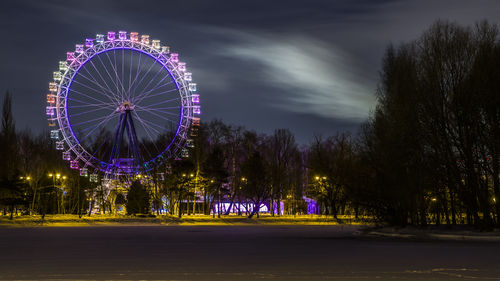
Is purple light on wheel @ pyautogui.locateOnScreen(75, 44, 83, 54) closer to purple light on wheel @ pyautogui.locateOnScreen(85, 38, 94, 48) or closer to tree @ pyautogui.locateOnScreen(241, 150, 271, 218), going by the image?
purple light on wheel @ pyautogui.locateOnScreen(85, 38, 94, 48)

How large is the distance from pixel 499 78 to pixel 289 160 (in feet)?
223

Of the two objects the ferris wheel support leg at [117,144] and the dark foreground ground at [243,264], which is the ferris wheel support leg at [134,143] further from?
the dark foreground ground at [243,264]

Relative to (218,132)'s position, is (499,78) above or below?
below

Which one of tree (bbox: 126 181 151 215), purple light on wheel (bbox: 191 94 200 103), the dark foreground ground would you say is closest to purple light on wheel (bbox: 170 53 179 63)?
purple light on wheel (bbox: 191 94 200 103)

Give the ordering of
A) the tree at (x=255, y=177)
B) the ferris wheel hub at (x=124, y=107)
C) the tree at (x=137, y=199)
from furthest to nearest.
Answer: the tree at (x=255, y=177)
the tree at (x=137, y=199)
the ferris wheel hub at (x=124, y=107)

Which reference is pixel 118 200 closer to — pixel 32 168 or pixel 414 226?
pixel 32 168

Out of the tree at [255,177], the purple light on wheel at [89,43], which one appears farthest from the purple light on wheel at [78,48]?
the tree at [255,177]

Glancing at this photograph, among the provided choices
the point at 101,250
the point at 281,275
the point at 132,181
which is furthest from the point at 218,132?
the point at 281,275

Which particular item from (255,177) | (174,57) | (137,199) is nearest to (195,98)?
(174,57)

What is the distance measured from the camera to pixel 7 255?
20.7 m

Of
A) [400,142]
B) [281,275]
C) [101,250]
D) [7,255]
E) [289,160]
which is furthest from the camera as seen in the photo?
[289,160]

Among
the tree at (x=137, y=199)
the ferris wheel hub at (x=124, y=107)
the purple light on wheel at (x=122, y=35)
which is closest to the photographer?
the ferris wheel hub at (x=124, y=107)

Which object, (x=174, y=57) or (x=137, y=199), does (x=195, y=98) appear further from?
(x=137, y=199)

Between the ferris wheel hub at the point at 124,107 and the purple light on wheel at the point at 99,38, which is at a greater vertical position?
the purple light on wheel at the point at 99,38
